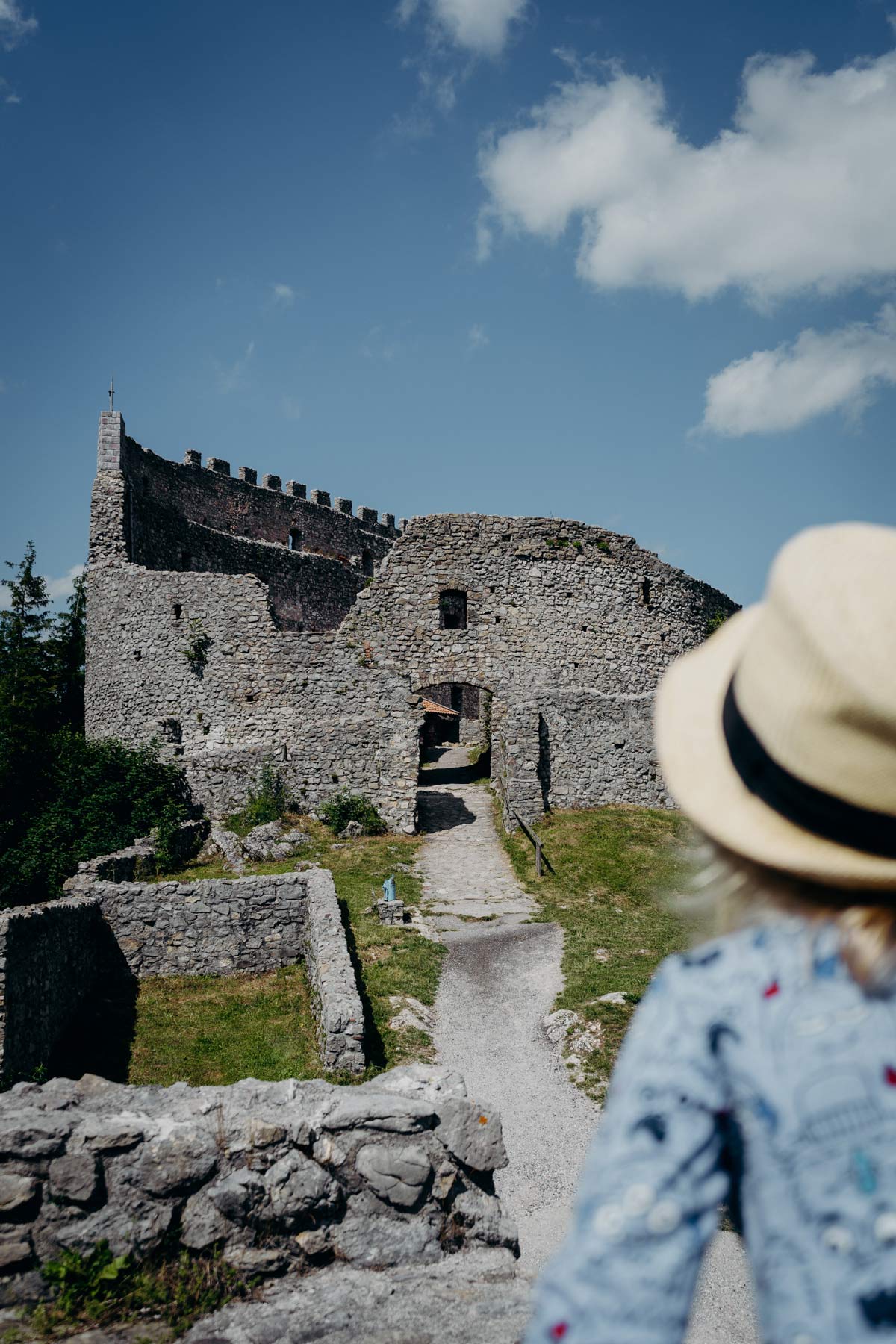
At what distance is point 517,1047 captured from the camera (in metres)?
8.92

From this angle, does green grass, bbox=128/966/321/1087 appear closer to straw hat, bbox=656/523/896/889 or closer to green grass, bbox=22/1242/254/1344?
green grass, bbox=22/1242/254/1344

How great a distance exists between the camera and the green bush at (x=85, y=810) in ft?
48.5

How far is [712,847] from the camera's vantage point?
1303 mm

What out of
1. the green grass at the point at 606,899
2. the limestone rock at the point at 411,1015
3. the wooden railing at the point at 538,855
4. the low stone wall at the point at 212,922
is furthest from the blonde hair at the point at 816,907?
the wooden railing at the point at 538,855

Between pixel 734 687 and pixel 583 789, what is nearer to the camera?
pixel 734 687

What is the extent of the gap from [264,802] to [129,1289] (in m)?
13.9

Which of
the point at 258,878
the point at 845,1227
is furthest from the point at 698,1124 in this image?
the point at 258,878

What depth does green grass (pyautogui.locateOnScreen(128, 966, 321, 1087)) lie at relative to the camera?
8.76 meters

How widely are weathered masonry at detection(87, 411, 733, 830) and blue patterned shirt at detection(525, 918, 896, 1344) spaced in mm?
16379

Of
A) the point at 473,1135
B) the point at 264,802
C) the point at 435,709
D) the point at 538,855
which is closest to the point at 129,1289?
the point at 473,1135

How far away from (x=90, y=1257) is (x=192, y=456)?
3162 centimetres

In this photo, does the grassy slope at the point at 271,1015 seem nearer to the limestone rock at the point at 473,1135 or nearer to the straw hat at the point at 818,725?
the limestone rock at the point at 473,1135

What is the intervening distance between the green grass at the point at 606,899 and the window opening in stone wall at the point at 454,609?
215 inches

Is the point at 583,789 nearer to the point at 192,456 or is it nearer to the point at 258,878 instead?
the point at 258,878
